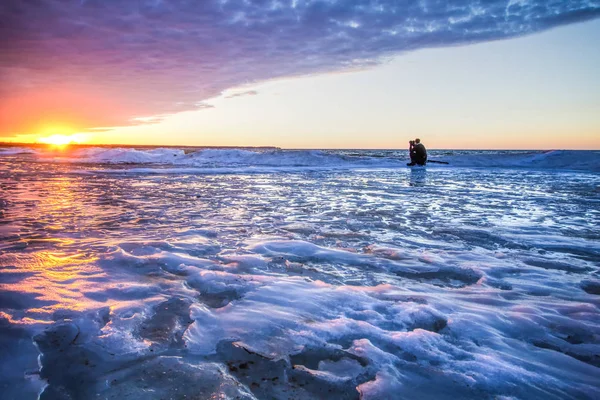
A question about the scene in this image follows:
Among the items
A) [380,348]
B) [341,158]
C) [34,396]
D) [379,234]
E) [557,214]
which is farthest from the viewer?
[341,158]

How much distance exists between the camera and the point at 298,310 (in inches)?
95.7

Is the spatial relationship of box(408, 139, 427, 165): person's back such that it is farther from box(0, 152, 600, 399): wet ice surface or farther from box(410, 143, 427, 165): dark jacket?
box(0, 152, 600, 399): wet ice surface

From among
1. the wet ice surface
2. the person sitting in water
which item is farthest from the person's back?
the wet ice surface

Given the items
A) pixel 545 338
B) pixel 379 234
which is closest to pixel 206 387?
pixel 545 338

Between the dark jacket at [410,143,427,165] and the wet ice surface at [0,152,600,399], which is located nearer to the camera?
the wet ice surface at [0,152,600,399]

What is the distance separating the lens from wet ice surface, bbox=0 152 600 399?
1692 millimetres

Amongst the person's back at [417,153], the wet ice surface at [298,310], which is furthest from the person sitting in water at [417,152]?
the wet ice surface at [298,310]

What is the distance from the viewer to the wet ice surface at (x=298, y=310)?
1.69 m

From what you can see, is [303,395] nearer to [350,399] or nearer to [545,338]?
[350,399]

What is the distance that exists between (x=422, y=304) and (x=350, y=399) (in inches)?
45.6

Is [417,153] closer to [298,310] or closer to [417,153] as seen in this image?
[417,153]

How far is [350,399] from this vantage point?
61.8 inches

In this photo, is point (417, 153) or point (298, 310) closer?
point (298, 310)

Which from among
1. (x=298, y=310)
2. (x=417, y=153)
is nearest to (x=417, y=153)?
(x=417, y=153)
